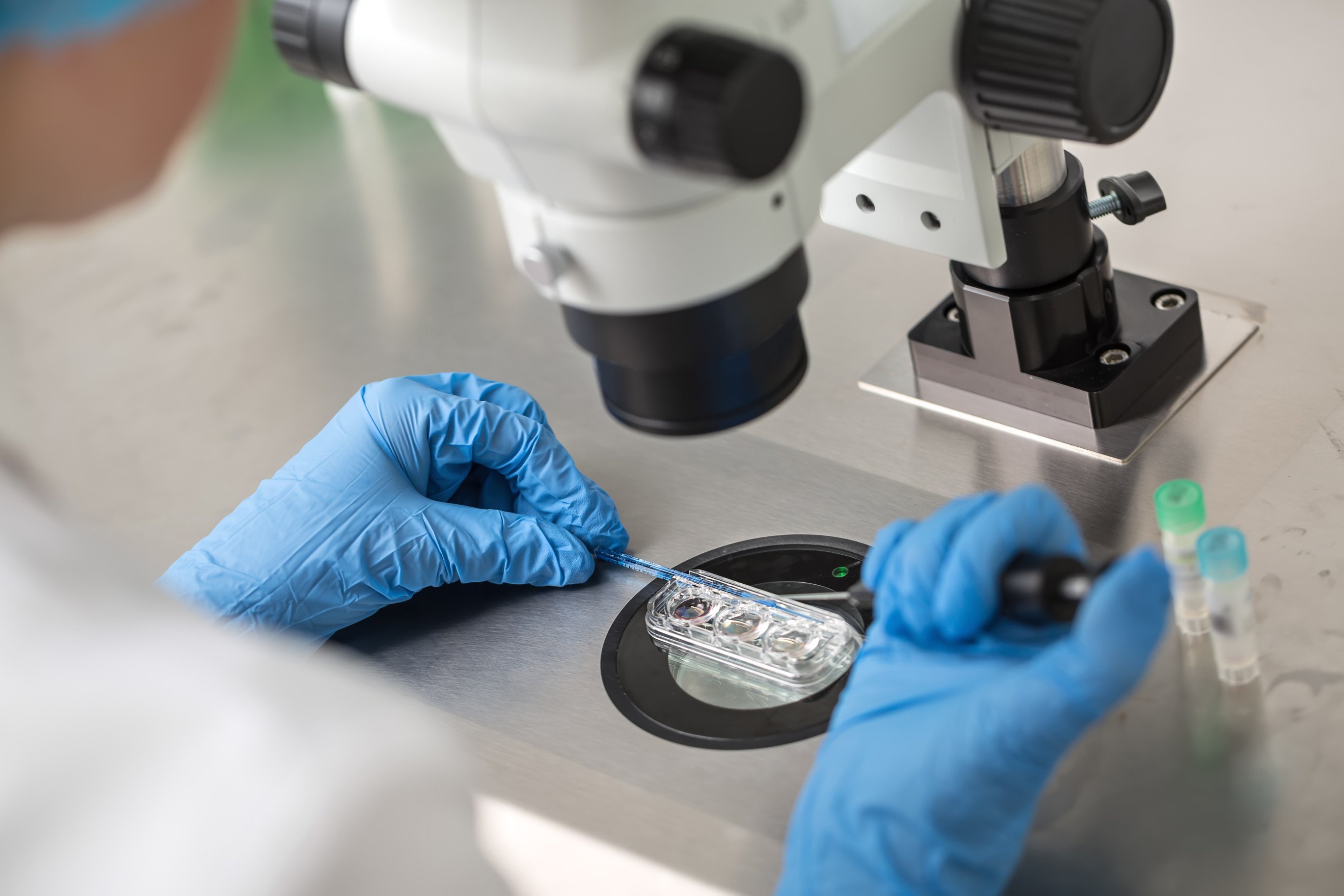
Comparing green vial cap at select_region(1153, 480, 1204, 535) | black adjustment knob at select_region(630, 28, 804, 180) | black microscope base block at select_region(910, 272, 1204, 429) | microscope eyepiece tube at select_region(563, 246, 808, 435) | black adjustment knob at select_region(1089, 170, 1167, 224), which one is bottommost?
black microscope base block at select_region(910, 272, 1204, 429)

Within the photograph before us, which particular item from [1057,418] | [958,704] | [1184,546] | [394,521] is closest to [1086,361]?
[1057,418]

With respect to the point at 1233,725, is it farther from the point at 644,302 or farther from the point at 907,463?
the point at 644,302

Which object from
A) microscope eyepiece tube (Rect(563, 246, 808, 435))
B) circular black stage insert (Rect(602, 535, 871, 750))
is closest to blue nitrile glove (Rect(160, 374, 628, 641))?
circular black stage insert (Rect(602, 535, 871, 750))

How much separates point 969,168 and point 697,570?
0.43 meters

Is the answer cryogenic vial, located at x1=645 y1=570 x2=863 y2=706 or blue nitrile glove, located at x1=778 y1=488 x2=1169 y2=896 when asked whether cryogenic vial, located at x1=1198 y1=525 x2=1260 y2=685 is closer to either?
blue nitrile glove, located at x1=778 y1=488 x2=1169 y2=896

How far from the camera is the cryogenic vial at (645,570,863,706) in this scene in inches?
43.2

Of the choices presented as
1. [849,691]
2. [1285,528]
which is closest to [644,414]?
[849,691]

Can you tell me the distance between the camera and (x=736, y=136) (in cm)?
67

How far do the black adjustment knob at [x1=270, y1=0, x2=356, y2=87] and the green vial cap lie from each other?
68 cm

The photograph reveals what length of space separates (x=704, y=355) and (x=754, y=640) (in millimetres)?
331

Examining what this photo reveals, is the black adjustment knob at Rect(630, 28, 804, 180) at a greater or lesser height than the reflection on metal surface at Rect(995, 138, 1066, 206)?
greater

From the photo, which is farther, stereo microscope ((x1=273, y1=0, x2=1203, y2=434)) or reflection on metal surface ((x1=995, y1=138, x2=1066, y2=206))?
reflection on metal surface ((x1=995, y1=138, x2=1066, y2=206))

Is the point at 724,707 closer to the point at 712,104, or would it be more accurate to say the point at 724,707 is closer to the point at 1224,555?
the point at 1224,555

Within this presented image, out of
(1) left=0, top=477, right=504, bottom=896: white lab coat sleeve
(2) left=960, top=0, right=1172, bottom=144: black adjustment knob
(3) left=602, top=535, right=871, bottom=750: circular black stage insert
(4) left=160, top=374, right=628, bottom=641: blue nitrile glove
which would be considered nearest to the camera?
(1) left=0, top=477, right=504, bottom=896: white lab coat sleeve
